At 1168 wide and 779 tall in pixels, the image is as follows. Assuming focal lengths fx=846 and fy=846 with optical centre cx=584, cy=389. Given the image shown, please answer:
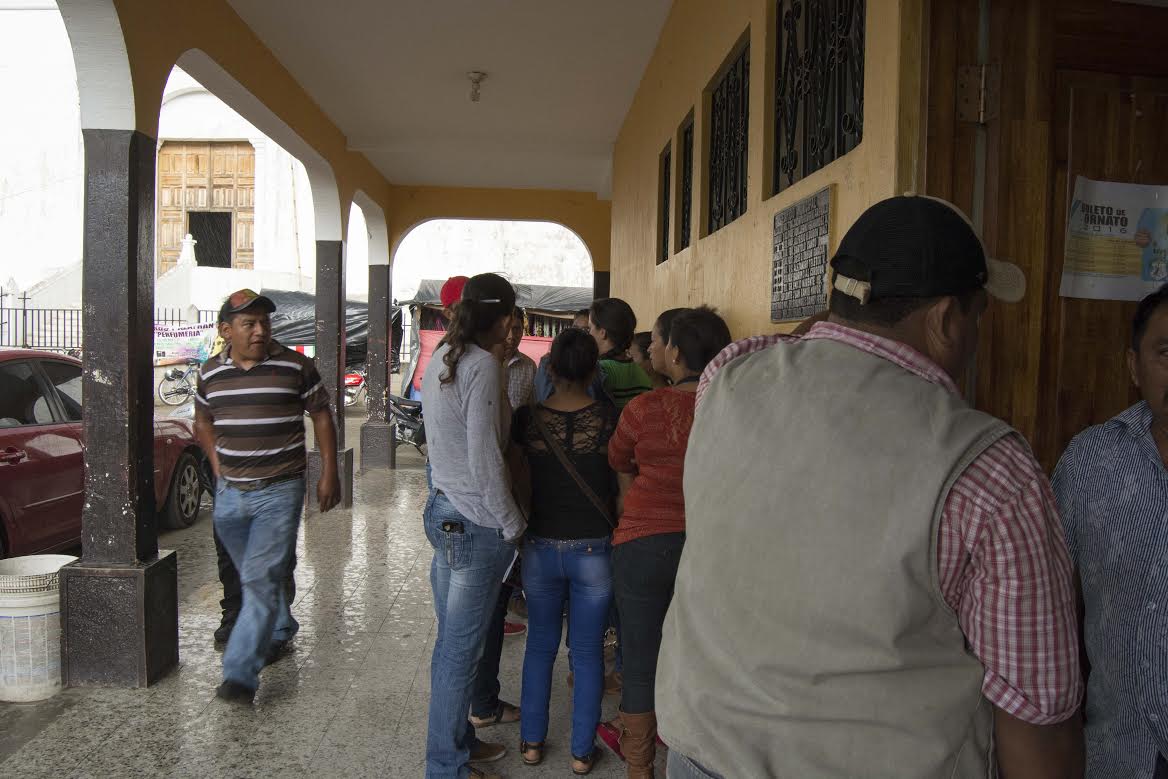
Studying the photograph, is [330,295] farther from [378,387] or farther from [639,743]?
[639,743]

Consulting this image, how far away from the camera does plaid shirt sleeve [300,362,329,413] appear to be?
412 cm

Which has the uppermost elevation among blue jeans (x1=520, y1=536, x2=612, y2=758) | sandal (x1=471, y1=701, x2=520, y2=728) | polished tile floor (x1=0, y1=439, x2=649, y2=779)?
blue jeans (x1=520, y1=536, x2=612, y2=758)

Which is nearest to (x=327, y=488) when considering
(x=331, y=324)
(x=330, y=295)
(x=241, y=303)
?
(x=241, y=303)

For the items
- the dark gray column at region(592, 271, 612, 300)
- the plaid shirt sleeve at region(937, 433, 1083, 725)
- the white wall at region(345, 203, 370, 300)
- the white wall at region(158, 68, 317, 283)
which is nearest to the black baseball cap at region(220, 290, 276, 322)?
the plaid shirt sleeve at region(937, 433, 1083, 725)

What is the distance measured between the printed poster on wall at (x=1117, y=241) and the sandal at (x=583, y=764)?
2.30 meters

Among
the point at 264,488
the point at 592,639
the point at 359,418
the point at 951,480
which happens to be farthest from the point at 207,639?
the point at 359,418

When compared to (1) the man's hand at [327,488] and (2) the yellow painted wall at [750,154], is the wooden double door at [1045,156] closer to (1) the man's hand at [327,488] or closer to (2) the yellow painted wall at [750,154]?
(2) the yellow painted wall at [750,154]

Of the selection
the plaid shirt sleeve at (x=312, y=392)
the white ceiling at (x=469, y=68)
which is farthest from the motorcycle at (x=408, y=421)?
the plaid shirt sleeve at (x=312, y=392)

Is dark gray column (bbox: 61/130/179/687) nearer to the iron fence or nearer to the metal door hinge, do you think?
the metal door hinge

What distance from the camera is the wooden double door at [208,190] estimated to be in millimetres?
23453

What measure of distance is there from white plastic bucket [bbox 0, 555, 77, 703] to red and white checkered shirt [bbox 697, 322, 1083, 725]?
13.8 feet

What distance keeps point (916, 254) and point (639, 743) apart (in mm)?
2195

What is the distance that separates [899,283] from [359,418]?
16621mm

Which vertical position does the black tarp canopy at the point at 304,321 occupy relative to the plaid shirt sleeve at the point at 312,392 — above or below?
above
